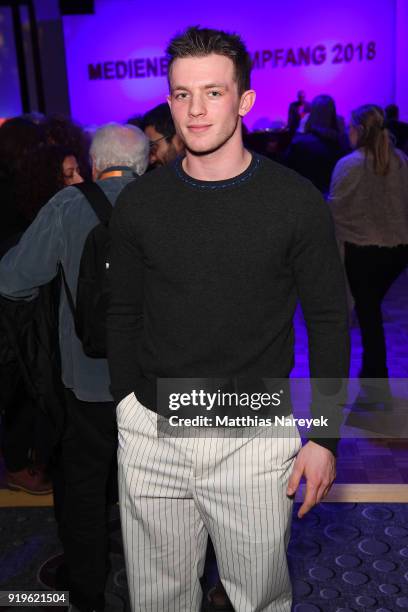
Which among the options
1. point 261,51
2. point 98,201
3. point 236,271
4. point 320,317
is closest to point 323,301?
point 320,317

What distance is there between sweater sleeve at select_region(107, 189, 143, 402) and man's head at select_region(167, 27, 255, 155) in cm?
26

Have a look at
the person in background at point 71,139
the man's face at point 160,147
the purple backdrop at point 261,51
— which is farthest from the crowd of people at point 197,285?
the purple backdrop at point 261,51

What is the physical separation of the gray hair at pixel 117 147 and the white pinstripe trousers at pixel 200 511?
852mm

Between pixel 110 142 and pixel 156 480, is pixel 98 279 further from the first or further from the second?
pixel 156 480

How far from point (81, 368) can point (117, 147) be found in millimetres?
712

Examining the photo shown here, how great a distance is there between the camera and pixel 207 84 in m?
1.66

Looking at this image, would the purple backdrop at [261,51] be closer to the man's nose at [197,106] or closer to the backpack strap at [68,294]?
the backpack strap at [68,294]

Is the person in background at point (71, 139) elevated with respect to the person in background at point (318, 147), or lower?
elevated

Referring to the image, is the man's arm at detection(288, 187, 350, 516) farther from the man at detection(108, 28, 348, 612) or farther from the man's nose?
the man's nose

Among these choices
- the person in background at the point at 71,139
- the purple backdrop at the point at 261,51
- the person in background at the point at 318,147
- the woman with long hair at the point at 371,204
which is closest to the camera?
the person in background at the point at 71,139

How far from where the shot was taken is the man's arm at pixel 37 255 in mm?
2225

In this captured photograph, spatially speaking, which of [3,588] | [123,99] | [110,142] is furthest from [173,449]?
[123,99]

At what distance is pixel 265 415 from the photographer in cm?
178

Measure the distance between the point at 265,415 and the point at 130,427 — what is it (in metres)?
0.34
